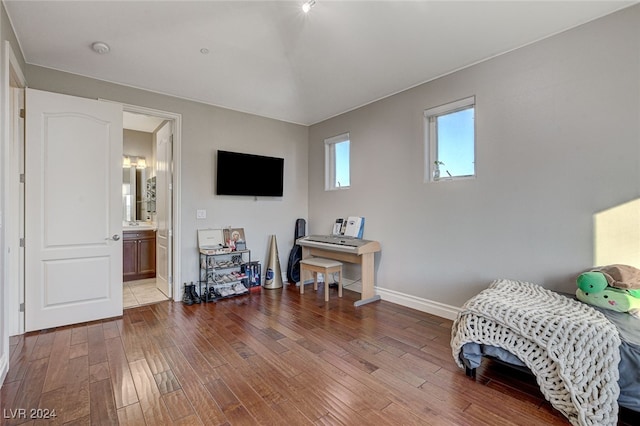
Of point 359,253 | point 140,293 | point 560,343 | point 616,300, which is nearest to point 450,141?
point 359,253

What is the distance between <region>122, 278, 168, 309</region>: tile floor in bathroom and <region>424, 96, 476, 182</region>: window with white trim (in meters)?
3.88

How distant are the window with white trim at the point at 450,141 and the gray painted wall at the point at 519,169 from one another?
102 mm

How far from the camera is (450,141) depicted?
11.3ft

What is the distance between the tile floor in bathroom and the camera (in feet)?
12.8

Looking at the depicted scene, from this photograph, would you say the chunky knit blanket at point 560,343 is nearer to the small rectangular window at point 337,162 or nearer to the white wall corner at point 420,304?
the white wall corner at point 420,304

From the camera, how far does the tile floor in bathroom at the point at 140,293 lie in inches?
154

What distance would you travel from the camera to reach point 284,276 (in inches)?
197

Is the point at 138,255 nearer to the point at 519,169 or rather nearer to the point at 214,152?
the point at 214,152

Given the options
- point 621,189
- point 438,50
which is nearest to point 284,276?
point 438,50

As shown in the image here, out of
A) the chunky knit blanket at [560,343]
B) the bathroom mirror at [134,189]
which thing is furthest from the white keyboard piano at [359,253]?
the bathroom mirror at [134,189]

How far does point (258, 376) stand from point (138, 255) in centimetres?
394

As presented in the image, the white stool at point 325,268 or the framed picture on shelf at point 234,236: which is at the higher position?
the framed picture on shelf at point 234,236

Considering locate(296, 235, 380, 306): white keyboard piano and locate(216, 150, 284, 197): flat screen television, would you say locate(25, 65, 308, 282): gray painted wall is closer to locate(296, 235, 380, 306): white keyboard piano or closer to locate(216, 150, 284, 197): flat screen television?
locate(216, 150, 284, 197): flat screen television

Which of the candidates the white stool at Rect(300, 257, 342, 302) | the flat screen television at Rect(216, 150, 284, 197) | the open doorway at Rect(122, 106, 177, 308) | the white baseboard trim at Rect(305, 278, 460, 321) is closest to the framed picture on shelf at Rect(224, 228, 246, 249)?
the flat screen television at Rect(216, 150, 284, 197)
